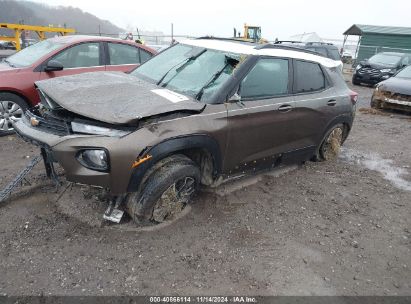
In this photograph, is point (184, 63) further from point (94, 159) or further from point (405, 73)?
point (405, 73)

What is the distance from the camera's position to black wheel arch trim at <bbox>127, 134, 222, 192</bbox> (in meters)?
3.08

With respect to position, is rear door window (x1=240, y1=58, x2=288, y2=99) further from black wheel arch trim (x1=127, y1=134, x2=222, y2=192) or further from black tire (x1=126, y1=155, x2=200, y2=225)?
black tire (x1=126, y1=155, x2=200, y2=225)

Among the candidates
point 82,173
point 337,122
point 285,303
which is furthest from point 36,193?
point 337,122

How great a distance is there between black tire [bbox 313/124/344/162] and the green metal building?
2275 centimetres

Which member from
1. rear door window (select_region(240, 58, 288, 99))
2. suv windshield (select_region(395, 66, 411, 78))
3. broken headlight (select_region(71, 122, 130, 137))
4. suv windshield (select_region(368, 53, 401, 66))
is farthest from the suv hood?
suv windshield (select_region(368, 53, 401, 66))

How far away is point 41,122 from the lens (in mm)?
3375

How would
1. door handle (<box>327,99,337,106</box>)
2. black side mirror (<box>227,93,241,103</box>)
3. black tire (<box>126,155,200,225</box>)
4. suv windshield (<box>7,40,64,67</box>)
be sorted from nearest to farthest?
black tire (<box>126,155,200,225</box>)
black side mirror (<box>227,93,241,103</box>)
door handle (<box>327,99,337,106</box>)
suv windshield (<box>7,40,64,67</box>)

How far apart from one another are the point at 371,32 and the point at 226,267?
1103 inches

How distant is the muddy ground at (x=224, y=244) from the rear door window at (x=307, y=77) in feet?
4.25

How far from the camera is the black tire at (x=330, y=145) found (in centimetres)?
538

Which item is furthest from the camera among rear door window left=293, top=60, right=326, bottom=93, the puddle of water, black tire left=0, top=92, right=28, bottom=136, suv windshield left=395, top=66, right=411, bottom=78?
suv windshield left=395, top=66, right=411, bottom=78

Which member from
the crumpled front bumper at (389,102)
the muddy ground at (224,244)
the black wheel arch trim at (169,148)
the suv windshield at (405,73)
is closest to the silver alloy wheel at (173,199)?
the muddy ground at (224,244)

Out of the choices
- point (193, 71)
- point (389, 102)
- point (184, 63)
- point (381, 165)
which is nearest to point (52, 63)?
point (184, 63)

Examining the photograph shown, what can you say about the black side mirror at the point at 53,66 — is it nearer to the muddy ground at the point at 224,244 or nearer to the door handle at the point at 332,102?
the muddy ground at the point at 224,244
